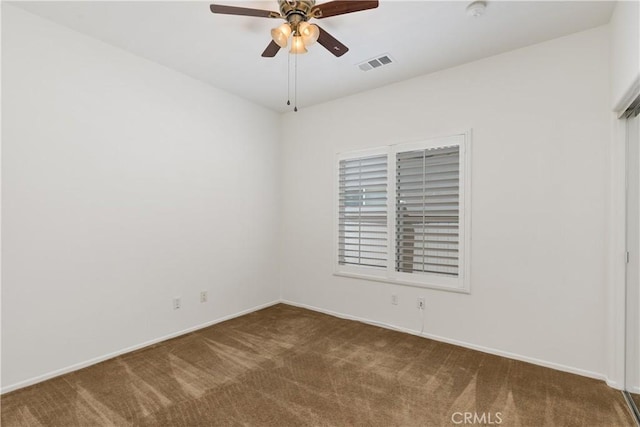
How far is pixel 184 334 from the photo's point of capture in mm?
3420

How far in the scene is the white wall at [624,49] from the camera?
1849mm

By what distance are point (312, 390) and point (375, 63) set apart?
3.10 metres

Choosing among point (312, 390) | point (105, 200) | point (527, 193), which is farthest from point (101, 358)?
point (527, 193)

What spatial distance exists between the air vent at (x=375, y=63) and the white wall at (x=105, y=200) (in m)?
1.77

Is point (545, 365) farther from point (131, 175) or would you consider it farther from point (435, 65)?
point (131, 175)

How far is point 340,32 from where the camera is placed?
8.66ft

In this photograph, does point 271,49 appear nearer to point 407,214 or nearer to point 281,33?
point 281,33

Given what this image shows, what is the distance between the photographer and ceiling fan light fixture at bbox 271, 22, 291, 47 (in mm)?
2191

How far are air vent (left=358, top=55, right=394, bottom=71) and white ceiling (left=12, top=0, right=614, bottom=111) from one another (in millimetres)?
62

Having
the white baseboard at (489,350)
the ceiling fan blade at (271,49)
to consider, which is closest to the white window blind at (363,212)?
the white baseboard at (489,350)

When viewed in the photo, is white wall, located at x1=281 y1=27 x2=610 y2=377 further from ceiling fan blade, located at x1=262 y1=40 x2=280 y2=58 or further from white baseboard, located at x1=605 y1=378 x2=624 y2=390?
ceiling fan blade, located at x1=262 y1=40 x2=280 y2=58

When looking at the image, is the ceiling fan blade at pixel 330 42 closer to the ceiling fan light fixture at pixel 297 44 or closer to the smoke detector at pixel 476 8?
the ceiling fan light fixture at pixel 297 44

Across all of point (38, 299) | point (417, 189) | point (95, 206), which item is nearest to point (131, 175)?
point (95, 206)

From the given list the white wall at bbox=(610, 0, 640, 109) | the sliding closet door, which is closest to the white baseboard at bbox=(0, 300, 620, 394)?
the sliding closet door
